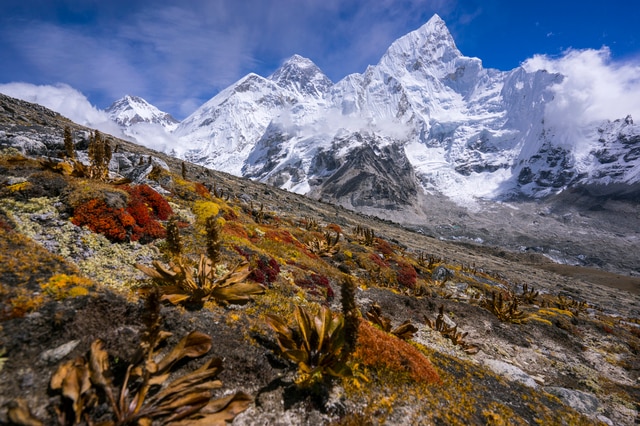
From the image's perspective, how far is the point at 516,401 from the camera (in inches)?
235

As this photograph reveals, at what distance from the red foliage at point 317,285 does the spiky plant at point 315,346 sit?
14.4 ft

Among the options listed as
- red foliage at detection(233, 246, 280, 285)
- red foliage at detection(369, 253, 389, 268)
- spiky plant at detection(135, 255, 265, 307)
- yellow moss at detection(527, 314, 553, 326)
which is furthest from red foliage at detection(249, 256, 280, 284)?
A: yellow moss at detection(527, 314, 553, 326)

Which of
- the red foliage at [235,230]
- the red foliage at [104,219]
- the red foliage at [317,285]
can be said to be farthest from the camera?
the red foliage at [235,230]

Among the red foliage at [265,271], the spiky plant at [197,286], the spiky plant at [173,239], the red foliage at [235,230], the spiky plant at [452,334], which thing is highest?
the spiky plant at [173,239]

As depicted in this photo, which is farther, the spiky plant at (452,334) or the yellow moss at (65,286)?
the spiky plant at (452,334)

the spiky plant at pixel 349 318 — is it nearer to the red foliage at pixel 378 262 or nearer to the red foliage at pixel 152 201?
the red foliage at pixel 152 201

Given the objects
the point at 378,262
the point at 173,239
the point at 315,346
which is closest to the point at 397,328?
the point at 315,346

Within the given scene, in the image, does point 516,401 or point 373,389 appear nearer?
point 373,389

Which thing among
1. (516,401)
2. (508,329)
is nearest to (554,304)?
(508,329)

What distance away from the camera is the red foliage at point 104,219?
7320 mm

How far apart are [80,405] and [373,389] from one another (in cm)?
384

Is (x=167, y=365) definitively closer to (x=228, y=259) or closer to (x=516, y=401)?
(x=228, y=259)

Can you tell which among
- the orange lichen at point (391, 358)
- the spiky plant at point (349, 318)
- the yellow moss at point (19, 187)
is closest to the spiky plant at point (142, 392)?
the spiky plant at point (349, 318)

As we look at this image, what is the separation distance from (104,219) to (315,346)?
21.3ft
